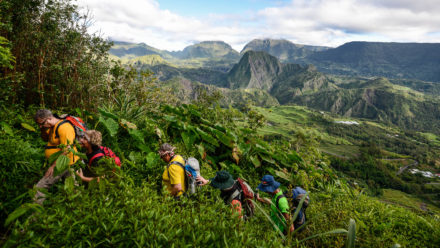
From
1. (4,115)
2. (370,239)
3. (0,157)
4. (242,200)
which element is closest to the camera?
(370,239)

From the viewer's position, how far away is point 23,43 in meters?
6.57

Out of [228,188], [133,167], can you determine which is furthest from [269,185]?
[133,167]

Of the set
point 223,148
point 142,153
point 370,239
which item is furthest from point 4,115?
point 370,239

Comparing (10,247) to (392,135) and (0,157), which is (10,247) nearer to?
(0,157)

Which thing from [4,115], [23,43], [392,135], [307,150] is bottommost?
[392,135]

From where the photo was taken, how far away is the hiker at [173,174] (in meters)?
4.07

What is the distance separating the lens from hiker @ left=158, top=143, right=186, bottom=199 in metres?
4.07

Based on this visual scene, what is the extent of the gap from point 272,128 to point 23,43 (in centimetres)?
16805

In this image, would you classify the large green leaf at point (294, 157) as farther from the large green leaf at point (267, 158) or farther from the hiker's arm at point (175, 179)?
the hiker's arm at point (175, 179)

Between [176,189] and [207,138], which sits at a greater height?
[207,138]

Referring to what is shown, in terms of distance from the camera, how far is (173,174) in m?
4.15

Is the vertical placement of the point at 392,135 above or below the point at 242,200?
below

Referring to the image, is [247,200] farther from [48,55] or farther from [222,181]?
[48,55]

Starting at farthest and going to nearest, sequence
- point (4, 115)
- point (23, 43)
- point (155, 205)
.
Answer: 1. point (23, 43)
2. point (4, 115)
3. point (155, 205)
